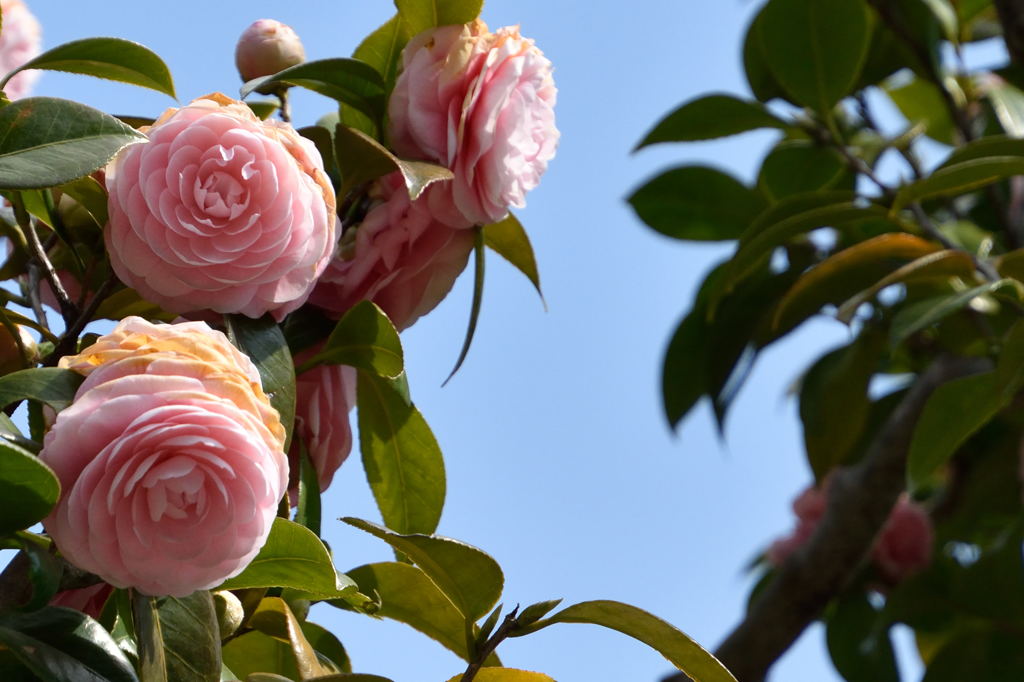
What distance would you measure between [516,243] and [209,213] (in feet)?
0.86

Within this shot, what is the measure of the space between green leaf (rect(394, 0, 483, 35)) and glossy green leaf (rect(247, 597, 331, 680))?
1.10 ft

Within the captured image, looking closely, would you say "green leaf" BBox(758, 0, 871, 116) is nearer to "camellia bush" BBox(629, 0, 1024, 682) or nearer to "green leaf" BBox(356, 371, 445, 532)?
"camellia bush" BBox(629, 0, 1024, 682)

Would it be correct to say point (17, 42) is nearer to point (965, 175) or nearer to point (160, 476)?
point (160, 476)

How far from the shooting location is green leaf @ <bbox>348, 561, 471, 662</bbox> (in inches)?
27.3

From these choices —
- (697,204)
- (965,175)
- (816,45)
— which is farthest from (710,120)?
(965,175)

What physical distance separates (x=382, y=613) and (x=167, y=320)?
21cm

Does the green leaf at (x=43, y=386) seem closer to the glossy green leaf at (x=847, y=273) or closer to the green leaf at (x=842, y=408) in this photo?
the glossy green leaf at (x=847, y=273)

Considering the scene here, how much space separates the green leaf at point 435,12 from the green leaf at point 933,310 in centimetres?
38

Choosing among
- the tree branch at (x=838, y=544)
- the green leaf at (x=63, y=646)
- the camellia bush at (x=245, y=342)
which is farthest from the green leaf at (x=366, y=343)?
the tree branch at (x=838, y=544)

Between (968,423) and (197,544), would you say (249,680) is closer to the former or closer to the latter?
(197,544)

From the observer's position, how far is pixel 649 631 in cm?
59

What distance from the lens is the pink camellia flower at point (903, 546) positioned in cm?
173

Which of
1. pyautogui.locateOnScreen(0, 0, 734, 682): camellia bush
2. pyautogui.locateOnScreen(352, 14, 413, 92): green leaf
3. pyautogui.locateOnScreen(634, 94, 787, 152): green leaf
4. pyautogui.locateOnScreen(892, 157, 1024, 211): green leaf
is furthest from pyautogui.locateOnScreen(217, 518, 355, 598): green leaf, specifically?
pyautogui.locateOnScreen(634, 94, 787, 152): green leaf

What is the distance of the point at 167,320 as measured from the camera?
657mm
